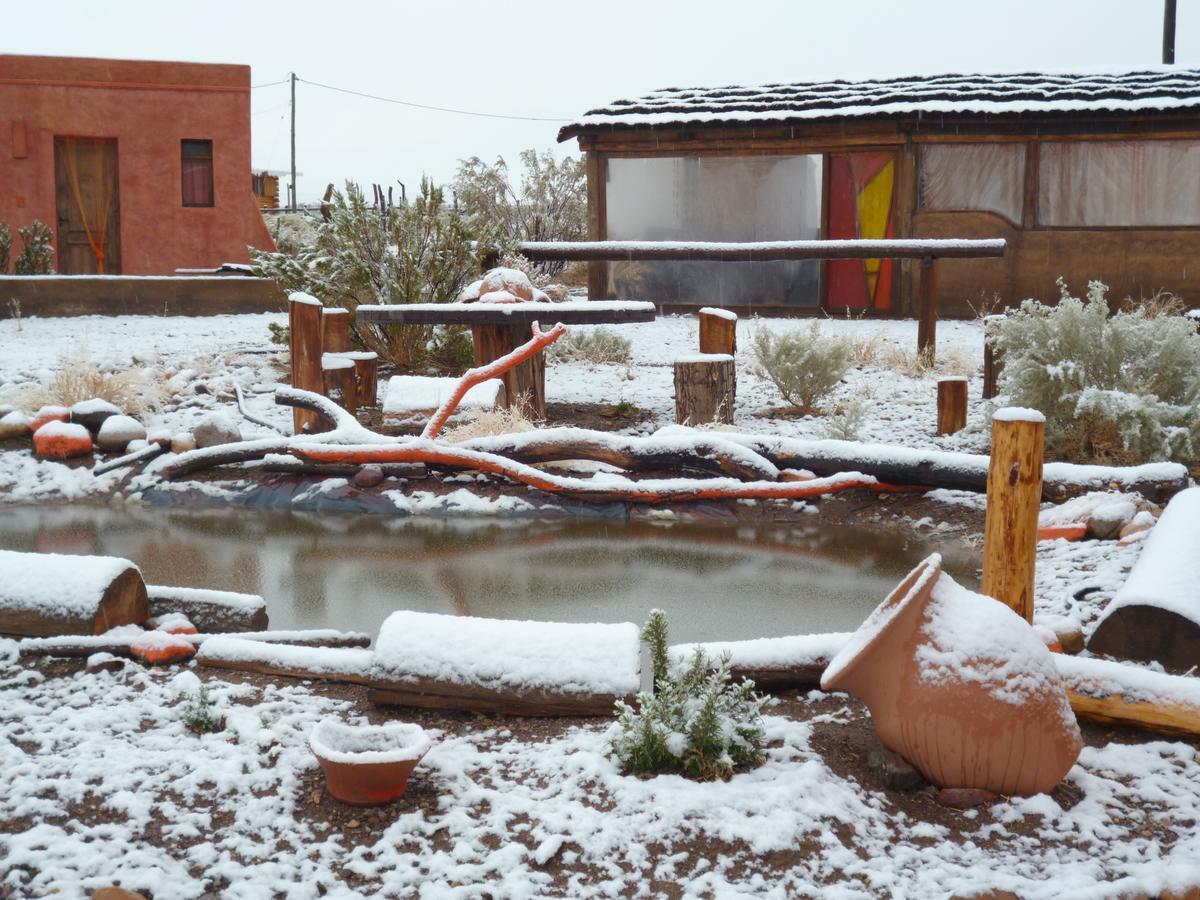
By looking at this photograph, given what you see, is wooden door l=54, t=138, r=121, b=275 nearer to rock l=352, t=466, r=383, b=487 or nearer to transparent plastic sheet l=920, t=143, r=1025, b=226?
transparent plastic sheet l=920, t=143, r=1025, b=226

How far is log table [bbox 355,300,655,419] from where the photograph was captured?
8.15 m

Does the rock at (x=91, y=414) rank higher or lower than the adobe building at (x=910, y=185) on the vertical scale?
lower

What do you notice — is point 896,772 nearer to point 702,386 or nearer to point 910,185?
point 702,386

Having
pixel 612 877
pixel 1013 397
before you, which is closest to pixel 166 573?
pixel 612 877

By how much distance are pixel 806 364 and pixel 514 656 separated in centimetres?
588

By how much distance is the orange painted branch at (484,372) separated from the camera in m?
7.54

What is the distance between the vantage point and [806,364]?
9078 mm

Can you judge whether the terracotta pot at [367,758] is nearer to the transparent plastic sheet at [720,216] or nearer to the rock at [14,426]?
→ the rock at [14,426]

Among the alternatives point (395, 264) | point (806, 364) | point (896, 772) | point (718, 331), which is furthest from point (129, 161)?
point (896, 772)

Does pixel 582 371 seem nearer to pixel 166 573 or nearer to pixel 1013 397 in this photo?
pixel 1013 397

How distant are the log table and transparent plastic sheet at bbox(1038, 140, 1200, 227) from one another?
25.4 ft

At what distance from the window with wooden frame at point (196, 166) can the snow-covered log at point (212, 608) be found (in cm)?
1405

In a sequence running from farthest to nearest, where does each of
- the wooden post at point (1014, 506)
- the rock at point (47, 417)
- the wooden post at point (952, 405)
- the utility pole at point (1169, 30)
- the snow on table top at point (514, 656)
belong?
the utility pole at point (1169, 30) < the rock at point (47, 417) < the wooden post at point (952, 405) < the wooden post at point (1014, 506) < the snow on table top at point (514, 656)

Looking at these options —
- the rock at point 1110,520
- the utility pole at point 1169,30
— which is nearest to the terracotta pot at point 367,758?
the rock at point 1110,520
